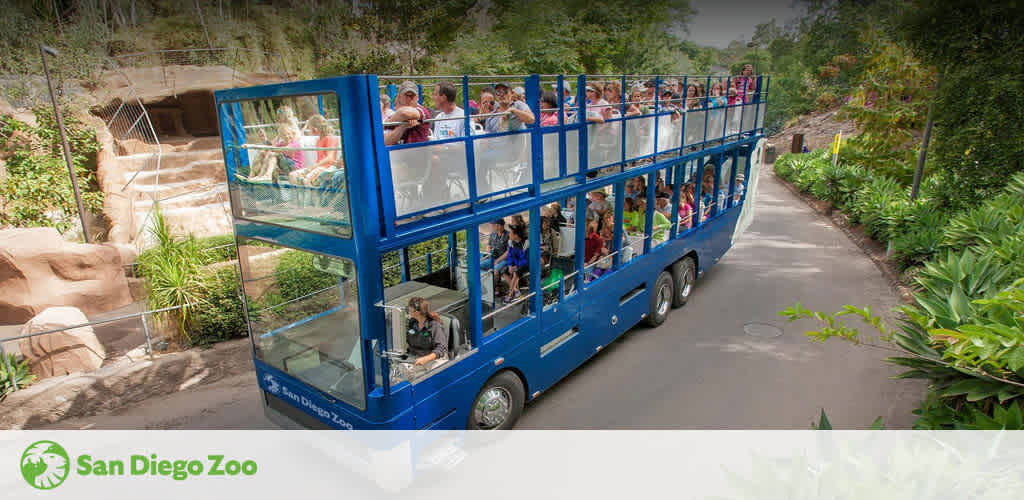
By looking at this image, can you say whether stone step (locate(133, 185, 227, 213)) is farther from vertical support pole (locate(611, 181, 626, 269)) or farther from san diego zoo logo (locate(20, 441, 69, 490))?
vertical support pole (locate(611, 181, 626, 269))

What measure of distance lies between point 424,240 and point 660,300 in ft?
17.7

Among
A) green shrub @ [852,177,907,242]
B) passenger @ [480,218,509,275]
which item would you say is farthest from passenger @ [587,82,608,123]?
green shrub @ [852,177,907,242]

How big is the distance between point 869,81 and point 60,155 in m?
24.2

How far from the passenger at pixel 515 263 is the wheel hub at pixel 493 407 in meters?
1.02

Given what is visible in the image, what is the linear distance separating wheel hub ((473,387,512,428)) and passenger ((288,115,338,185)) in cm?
270

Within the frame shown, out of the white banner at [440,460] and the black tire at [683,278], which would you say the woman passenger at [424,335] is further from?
the black tire at [683,278]

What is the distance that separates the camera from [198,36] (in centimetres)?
2352

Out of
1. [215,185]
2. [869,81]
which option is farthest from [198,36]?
[869,81]

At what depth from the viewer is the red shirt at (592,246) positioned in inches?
276

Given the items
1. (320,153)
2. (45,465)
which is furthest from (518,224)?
(45,465)

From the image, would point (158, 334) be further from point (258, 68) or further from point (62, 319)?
point (258, 68)

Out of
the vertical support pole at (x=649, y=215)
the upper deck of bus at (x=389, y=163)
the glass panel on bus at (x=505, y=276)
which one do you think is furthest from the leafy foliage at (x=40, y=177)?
the vertical support pole at (x=649, y=215)

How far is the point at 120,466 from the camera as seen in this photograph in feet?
18.2

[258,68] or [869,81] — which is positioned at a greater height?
[258,68]
